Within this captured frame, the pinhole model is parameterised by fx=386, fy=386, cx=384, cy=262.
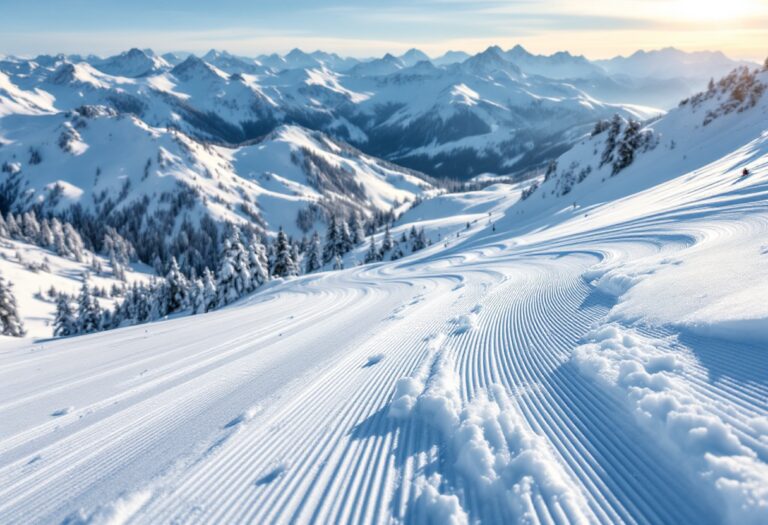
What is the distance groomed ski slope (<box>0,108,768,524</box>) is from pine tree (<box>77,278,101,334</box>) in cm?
5151

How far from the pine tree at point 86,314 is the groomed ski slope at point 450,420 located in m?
51.5

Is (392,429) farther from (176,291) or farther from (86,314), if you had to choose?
(86,314)

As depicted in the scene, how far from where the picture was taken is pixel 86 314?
53.2 m

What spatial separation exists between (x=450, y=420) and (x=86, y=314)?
210 ft

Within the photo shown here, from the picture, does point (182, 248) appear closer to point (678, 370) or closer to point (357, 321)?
point (357, 321)

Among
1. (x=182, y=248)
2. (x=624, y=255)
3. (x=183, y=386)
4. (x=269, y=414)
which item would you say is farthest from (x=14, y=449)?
(x=182, y=248)

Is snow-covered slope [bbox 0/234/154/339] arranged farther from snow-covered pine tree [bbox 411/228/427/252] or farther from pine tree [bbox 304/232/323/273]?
snow-covered pine tree [bbox 411/228/427/252]

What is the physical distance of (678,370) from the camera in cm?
500

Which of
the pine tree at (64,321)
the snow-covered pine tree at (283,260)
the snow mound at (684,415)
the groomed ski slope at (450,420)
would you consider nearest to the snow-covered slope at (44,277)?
the pine tree at (64,321)

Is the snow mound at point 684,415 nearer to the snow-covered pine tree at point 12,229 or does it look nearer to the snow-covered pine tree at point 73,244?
the snow-covered pine tree at point 73,244

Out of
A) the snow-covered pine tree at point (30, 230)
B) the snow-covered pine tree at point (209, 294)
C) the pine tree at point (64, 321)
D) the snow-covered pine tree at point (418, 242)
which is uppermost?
the snow-covered pine tree at point (30, 230)

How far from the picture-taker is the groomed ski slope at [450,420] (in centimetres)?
378

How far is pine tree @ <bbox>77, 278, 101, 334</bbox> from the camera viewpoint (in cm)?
5266

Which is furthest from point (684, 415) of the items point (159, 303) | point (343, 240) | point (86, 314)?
point (343, 240)
